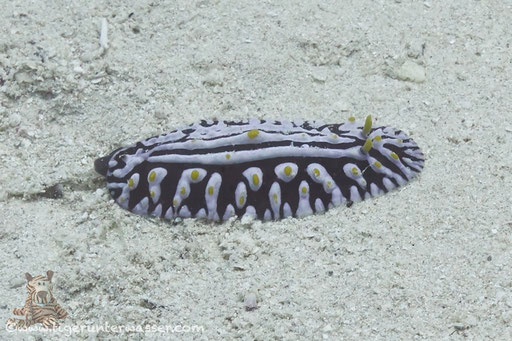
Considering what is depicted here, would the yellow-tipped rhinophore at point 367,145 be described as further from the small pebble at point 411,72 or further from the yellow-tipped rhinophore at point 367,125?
the small pebble at point 411,72

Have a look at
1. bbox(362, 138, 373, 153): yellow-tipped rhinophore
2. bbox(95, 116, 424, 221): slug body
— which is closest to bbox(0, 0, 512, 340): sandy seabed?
bbox(95, 116, 424, 221): slug body

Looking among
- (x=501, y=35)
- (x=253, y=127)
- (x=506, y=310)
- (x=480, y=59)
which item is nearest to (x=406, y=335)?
(x=506, y=310)

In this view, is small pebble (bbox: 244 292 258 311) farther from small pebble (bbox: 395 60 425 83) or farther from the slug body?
small pebble (bbox: 395 60 425 83)

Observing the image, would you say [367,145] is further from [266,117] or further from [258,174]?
[266,117]

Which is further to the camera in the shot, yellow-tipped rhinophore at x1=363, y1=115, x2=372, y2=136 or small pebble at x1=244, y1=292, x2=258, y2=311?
yellow-tipped rhinophore at x1=363, y1=115, x2=372, y2=136

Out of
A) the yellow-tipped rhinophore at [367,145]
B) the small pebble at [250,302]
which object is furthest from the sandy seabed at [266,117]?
the yellow-tipped rhinophore at [367,145]

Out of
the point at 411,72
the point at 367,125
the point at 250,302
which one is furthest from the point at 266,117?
the point at 250,302

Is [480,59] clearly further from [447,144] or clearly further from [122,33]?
[122,33]
